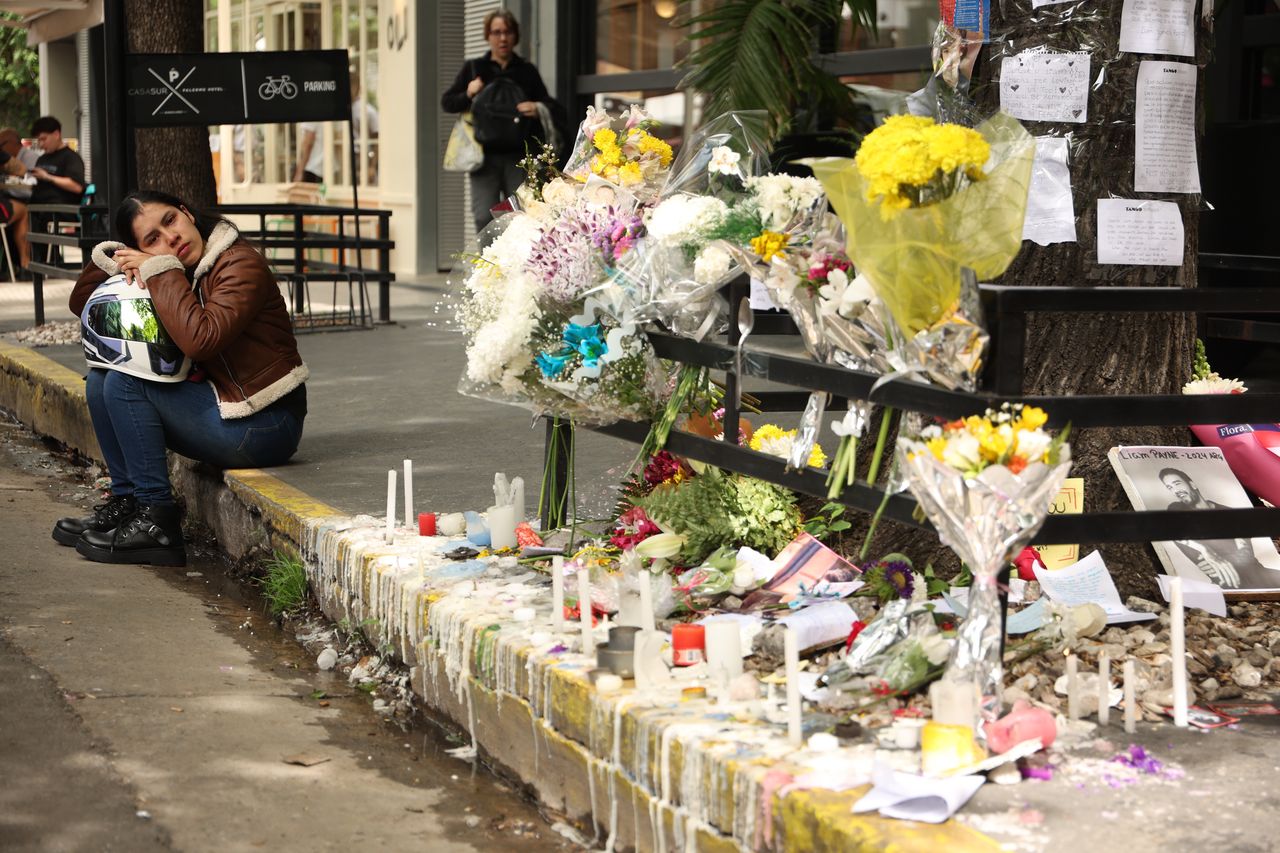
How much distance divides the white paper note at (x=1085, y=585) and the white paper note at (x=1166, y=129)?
937 mm

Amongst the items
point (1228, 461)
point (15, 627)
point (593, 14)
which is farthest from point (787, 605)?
point (593, 14)

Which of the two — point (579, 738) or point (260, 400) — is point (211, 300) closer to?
point (260, 400)

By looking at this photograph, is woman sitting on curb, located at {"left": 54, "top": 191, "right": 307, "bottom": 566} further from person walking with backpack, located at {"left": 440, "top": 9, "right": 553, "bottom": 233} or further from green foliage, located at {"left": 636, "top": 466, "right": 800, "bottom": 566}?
person walking with backpack, located at {"left": 440, "top": 9, "right": 553, "bottom": 233}

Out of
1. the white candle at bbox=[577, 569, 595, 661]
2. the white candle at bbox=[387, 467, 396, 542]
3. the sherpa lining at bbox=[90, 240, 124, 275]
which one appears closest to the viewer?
the white candle at bbox=[577, 569, 595, 661]

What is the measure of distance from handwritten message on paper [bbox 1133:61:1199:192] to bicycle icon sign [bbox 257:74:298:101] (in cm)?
725

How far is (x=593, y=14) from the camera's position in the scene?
13.2 m

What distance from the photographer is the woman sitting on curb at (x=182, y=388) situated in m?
5.66

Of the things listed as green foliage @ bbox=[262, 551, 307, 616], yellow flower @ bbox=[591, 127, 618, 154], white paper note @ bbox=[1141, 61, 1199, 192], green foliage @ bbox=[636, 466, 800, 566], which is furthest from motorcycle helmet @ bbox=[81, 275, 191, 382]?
white paper note @ bbox=[1141, 61, 1199, 192]

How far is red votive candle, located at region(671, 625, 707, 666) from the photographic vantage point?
11.4 feet

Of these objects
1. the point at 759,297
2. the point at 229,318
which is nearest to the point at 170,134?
the point at 229,318

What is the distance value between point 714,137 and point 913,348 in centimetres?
124

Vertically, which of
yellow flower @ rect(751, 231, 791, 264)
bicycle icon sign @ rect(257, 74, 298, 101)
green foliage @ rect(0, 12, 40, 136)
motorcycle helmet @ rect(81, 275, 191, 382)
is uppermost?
green foliage @ rect(0, 12, 40, 136)

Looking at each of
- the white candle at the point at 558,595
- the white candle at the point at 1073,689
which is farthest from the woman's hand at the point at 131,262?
the white candle at the point at 1073,689

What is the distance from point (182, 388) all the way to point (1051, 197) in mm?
3225
